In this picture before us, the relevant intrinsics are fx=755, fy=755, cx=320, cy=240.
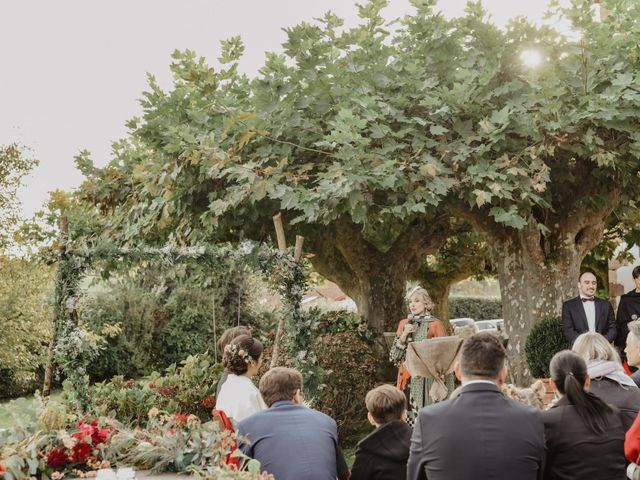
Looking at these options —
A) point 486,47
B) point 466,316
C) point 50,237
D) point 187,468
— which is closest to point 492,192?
point 486,47

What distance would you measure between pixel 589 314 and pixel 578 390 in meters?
5.55

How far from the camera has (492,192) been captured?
351 inches

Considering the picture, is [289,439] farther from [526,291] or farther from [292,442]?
[526,291]

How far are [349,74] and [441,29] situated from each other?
1.38 m

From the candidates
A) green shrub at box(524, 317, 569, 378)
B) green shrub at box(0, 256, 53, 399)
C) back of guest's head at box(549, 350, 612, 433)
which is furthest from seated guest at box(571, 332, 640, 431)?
green shrub at box(0, 256, 53, 399)

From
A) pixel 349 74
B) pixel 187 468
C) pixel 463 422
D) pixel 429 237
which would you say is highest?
pixel 349 74

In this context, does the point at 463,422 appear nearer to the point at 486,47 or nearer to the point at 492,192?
the point at 492,192

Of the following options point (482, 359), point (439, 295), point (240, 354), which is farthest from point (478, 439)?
point (439, 295)

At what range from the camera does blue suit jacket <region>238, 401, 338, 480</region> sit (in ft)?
14.2

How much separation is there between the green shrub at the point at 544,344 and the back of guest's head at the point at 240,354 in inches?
219

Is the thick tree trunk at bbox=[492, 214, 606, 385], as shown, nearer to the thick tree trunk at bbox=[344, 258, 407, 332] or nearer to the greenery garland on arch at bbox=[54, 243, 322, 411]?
the thick tree trunk at bbox=[344, 258, 407, 332]

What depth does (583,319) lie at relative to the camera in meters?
9.14

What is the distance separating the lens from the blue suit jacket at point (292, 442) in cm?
434

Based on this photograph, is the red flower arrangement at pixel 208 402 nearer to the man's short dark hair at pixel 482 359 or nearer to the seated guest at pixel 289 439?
the seated guest at pixel 289 439
